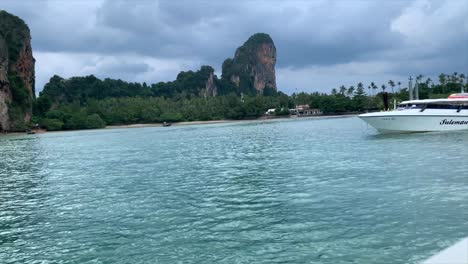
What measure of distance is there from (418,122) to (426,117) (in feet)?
2.59

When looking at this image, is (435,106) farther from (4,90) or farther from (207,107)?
(207,107)

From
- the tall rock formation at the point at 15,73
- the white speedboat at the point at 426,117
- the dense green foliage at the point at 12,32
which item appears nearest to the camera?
the white speedboat at the point at 426,117

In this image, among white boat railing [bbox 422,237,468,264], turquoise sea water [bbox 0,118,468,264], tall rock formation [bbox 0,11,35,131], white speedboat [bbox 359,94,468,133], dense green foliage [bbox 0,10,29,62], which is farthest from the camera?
dense green foliage [bbox 0,10,29,62]

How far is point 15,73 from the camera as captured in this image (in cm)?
11044

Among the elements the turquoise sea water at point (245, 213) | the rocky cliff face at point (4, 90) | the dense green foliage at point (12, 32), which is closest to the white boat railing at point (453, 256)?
the turquoise sea water at point (245, 213)

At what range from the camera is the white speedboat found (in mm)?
37906

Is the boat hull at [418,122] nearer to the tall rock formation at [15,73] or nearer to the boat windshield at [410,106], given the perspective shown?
the boat windshield at [410,106]

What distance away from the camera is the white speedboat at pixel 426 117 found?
124 feet

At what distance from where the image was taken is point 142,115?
144m

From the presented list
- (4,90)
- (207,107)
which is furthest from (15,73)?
(207,107)

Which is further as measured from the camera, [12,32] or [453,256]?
[12,32]

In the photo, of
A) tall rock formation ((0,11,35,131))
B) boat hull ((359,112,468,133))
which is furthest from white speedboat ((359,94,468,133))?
tall rock formation ((0,11,35,131))

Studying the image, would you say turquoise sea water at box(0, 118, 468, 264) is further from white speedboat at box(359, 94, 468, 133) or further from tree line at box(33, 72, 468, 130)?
tree line at box(33, 72, 468, 130)

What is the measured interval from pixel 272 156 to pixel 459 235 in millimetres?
18419
